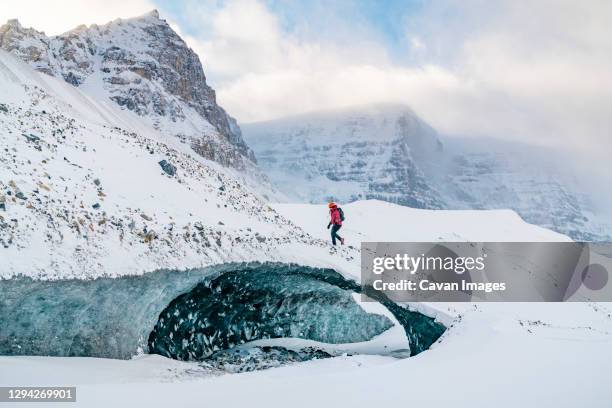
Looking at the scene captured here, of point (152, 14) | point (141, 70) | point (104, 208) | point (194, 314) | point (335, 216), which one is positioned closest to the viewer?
point (104, 208)

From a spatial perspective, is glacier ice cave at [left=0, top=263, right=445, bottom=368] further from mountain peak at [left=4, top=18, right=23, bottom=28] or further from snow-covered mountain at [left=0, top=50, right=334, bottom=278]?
mountain peak at [left=4, top=18, right=23, bottom=28]

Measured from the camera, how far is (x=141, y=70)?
155m

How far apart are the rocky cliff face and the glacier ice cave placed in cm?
11938

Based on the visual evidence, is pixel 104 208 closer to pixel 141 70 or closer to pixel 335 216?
pixel 335 216

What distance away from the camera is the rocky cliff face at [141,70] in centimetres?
13712

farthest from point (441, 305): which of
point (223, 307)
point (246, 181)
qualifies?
point (246, 181)

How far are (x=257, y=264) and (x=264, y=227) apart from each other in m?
3.53

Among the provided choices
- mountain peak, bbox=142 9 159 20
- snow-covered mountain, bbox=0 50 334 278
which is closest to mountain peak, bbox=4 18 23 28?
mountain peak, bbox=142 9 159 20

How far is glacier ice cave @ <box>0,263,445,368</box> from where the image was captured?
36.2ft

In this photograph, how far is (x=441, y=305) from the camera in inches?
653
